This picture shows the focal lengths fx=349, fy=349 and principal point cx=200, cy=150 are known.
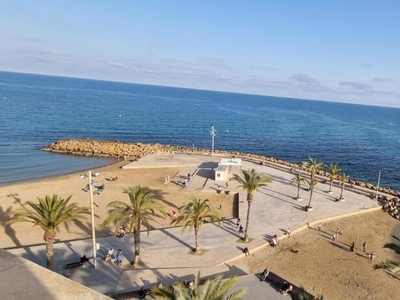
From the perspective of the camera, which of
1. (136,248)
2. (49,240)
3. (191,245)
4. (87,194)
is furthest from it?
(87,194)

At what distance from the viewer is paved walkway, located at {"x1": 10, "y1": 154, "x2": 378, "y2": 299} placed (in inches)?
899

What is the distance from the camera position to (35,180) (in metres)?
48.2

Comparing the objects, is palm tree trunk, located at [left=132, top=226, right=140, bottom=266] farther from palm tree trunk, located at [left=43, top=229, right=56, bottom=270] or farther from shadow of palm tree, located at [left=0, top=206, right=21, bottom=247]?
shadow of palm tree, located at [left=0, top=206, right=21, bottom=247]

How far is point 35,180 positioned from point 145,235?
25.8 meters

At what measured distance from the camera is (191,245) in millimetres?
28188

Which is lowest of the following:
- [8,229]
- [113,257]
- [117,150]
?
[8,229]

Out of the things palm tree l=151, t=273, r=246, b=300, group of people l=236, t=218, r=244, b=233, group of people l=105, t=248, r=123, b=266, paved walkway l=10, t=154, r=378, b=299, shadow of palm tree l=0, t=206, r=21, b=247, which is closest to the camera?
palm tree l=151, t=273, r=246, b=300

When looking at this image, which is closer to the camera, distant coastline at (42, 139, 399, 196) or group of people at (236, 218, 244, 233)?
group of people at (236, 218, 244, 233)

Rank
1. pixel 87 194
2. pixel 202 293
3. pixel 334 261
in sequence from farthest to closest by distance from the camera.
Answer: pixel 87 194, pixel 334 261, pixel 202 293

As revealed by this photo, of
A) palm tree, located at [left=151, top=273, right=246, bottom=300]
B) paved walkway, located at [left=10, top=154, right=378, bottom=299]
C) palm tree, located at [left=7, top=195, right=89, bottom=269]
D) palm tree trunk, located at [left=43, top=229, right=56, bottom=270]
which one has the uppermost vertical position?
palm tree, located at [left=151, top=273, right=246, bottom=300]

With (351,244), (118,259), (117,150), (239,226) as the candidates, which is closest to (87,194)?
(118,259)

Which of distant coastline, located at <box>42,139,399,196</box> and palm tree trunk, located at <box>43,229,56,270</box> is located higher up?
palm tree trunk, located at <box>43,229,56,270</box>

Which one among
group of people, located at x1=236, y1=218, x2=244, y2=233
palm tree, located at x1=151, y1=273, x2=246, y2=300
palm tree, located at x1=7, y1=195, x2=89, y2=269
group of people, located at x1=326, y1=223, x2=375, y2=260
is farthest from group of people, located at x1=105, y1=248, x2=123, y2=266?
group of people, located at x1=326, y1=223, x2=375, y2=260

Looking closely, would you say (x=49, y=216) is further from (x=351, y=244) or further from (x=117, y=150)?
(x=117, y=150)
